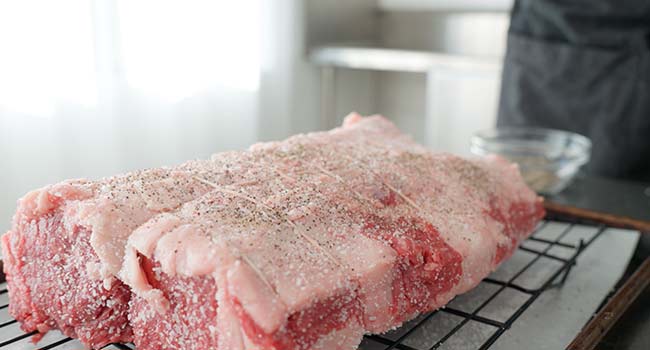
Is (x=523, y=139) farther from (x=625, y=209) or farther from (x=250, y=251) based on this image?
(x=250, y=251)

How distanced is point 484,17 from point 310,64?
94cm

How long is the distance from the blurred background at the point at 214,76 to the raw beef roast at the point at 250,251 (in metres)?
1.47

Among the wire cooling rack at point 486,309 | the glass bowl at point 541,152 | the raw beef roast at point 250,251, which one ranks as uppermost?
the raw beef roast at point 250,251

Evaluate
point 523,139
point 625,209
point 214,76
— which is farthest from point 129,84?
point 625,209

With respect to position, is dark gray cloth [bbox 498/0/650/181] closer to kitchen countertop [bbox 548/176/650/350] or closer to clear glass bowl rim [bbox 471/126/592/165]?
clear glass bowl rim [bbox 471/126/592/165]

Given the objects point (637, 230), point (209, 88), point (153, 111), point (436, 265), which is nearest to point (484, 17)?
point (209, 88)

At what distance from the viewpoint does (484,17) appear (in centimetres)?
346

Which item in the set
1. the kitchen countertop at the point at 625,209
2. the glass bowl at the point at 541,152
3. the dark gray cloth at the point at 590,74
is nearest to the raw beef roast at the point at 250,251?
the kitchen countertop at the point at 625,209

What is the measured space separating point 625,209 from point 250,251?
1.31m

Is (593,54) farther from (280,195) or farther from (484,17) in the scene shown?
(280,195)

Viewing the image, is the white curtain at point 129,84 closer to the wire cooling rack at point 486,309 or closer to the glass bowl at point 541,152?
the wire cooling rack at point 486,309

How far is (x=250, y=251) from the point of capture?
3.07 ft

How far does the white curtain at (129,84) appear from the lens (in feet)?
8.04

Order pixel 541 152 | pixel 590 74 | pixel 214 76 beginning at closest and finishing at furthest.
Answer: pixel 541 152 < pixel 590 74 < pixel 214 76
